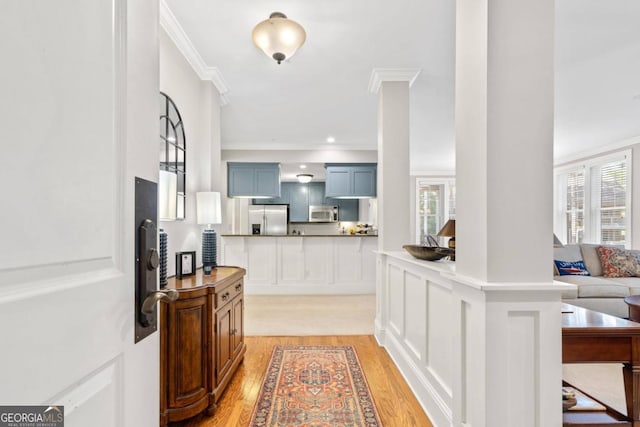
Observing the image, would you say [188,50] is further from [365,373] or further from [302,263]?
[302,263]

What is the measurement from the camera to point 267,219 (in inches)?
302

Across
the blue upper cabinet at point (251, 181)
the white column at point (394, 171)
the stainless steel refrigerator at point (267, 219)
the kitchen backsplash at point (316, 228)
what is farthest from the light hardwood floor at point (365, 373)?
the kitchen backsplash at point (316, 228)

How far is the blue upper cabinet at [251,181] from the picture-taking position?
581 cm

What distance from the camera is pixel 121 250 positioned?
2.17ft

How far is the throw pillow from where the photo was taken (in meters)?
4.11

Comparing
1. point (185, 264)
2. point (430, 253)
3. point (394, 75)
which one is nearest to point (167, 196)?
point (185, 264)

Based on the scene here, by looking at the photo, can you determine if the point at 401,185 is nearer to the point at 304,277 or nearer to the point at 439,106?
the point at 439,106

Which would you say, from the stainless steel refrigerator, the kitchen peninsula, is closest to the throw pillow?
the kitchen peninsula

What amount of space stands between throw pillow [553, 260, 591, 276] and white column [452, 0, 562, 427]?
373 cm

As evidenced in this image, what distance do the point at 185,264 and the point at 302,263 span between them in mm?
3092

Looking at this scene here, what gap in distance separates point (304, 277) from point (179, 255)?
3.24 m

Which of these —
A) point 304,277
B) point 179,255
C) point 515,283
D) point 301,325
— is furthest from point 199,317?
point 304,277

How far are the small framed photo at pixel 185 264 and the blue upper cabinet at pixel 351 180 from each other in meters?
3.83

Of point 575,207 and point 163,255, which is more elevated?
point 575,207
